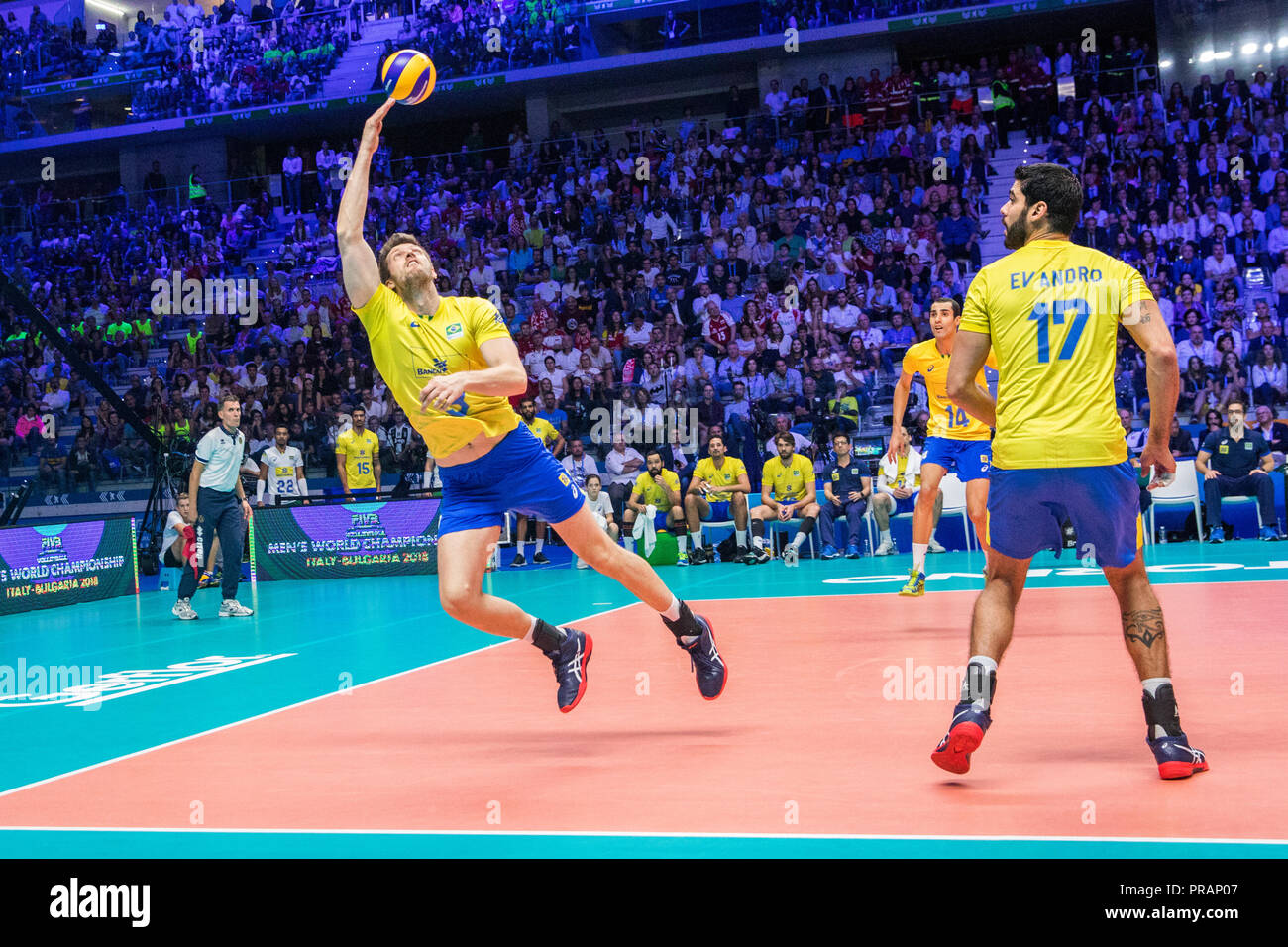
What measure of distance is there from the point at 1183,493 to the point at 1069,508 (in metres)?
11.2

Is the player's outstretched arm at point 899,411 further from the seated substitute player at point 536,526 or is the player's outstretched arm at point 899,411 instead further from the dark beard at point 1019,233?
the seated substitute player at point 536,526

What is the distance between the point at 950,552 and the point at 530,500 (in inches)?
396

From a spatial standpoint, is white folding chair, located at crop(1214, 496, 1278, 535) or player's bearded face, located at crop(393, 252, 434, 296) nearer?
player's bearded face, located at crop(393, 252, 434, 296)

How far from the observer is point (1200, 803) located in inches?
139

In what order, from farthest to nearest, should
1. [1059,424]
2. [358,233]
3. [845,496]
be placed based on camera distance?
[845,496]
[358,233]
[1059,424]

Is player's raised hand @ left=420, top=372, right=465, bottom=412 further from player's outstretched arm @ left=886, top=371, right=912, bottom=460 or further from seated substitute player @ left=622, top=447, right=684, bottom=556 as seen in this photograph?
seated substitute player @ left=622, top=447, right=684, bottom=556

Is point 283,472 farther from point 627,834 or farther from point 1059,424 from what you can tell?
point 1059,424

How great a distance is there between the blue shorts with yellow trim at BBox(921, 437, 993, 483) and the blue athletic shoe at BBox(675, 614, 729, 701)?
347cm

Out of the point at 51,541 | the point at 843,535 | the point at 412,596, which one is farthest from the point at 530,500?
the point at 843,535

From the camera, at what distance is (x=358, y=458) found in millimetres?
15875

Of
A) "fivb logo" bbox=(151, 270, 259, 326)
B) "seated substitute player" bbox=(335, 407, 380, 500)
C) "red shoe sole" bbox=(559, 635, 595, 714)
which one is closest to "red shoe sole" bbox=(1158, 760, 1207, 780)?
"red shoe sole" bbox=(559, 635, 595, 714)

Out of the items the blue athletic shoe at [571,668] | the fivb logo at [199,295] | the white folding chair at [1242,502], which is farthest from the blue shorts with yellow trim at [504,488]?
the fivb logo at [199,295]

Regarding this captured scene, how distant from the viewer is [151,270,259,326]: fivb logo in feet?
74.2

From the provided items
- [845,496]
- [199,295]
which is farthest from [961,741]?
[199,295]
